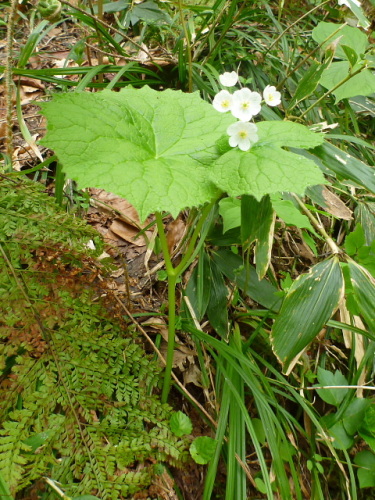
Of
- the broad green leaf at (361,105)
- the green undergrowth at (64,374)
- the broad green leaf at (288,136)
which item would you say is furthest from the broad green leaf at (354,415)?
the broad green leaf at (361,105)

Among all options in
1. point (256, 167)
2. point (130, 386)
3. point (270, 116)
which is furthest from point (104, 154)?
point (270, 116)

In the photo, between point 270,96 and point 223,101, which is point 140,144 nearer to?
point 223,101

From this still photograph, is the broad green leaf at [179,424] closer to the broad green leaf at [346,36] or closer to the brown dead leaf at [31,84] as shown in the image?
the broad green leaf at [346,36]

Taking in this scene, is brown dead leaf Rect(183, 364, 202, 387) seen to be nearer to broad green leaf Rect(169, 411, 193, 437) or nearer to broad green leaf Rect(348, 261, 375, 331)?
broad green leaf Rect(169, 411, 193, 437)

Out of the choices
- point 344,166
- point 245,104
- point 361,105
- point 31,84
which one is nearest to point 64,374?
point 245,104

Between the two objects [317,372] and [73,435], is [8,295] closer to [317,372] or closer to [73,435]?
[73,435]
